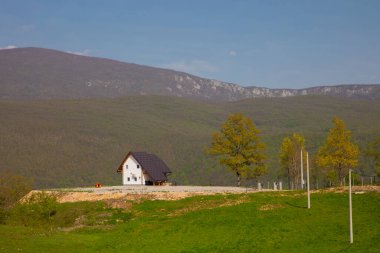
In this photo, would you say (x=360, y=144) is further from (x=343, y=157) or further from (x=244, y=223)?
(x=244, y=223)

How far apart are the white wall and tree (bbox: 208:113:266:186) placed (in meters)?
14.3

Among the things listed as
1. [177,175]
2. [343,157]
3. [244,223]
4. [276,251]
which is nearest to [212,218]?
[244,223]

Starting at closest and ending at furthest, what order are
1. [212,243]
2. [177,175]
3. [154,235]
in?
[212,243] < [154,235] < [177,175]

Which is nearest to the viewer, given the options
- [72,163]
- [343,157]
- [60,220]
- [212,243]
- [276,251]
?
[276,251]

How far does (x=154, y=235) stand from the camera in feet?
164

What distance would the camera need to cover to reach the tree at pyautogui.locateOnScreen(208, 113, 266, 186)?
94.8 metres

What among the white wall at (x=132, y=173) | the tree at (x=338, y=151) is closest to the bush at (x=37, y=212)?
the white wall at (x=132, y=173)

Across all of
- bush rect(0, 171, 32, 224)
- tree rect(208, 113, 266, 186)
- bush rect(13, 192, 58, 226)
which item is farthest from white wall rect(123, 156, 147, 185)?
bush rect(13, 192, 58, 226)

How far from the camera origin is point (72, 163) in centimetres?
19850

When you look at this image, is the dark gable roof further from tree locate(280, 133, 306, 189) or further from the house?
tree locate(280, 133, 306, 189)

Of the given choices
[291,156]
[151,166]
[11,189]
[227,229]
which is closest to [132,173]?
[151,166]

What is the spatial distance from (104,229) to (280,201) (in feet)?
56.0

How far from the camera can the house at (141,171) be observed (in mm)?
103062

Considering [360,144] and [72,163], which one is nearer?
[360,144]
